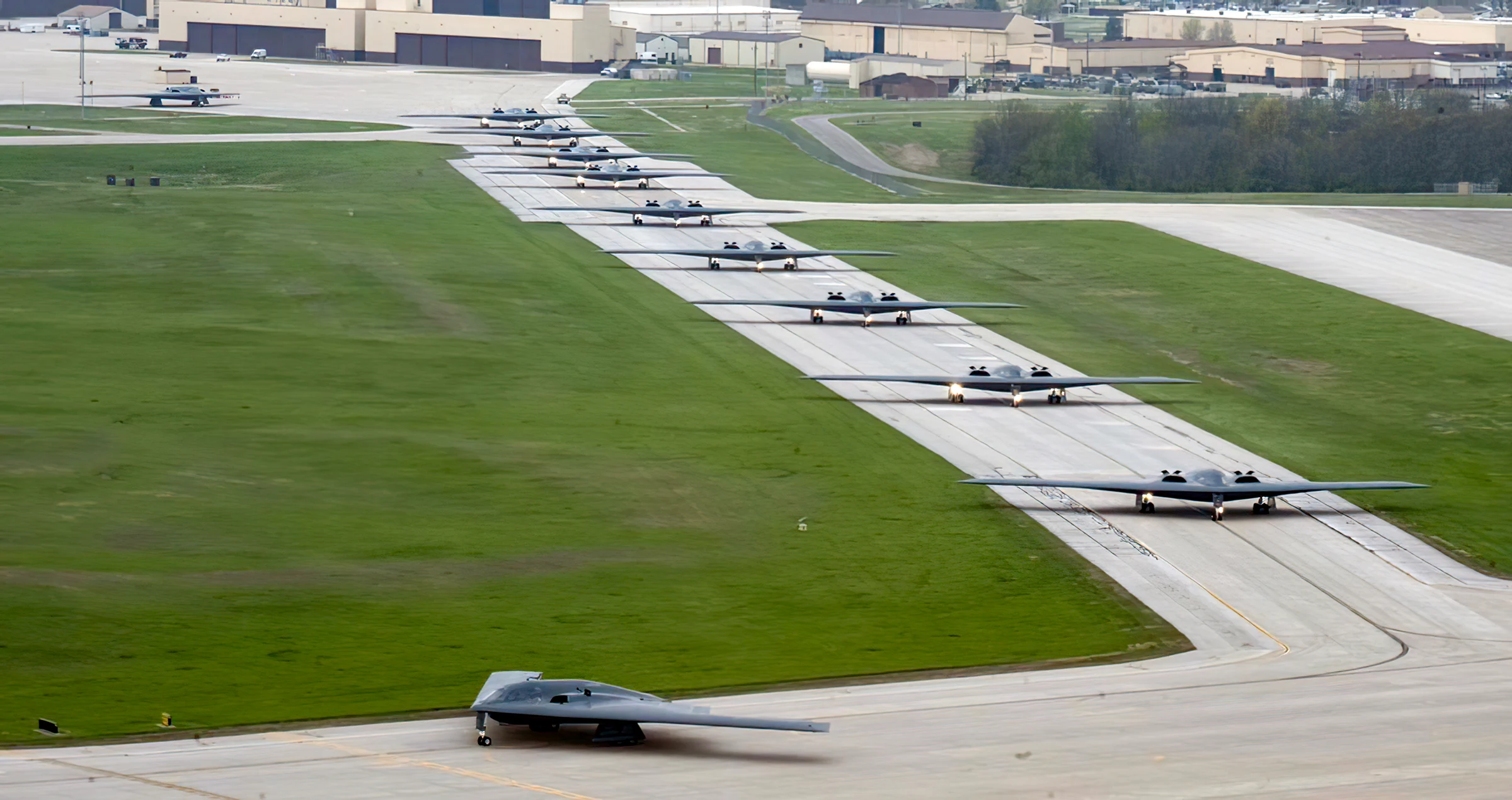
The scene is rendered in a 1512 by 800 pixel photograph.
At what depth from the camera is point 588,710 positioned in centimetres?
3891

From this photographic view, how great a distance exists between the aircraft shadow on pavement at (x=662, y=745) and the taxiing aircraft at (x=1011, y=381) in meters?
38.2

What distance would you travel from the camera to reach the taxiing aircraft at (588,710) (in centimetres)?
3853

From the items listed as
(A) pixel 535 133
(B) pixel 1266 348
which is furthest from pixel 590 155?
(B) pixel 1266 348

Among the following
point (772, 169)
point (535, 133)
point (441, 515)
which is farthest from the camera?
point (535, 133)

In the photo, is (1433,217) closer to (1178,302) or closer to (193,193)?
(1178,302)

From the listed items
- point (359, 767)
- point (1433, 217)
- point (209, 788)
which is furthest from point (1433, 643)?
point (1433, 217)

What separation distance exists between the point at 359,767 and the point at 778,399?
43469mm

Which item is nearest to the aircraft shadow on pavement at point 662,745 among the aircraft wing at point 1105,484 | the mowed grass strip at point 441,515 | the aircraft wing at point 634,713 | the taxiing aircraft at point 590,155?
the aircraft wing at point 634,713

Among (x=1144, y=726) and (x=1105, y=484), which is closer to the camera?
(x=1144, y=726)

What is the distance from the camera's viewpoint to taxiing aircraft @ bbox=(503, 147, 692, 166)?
168m

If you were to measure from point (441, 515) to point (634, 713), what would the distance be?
22203 millimetres

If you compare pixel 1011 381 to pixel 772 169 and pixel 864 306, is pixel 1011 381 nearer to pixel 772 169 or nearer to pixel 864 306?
pixel 864 306

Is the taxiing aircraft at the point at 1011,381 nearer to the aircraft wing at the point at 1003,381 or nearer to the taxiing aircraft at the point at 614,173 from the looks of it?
the aircraft wing at the point at 1003,381

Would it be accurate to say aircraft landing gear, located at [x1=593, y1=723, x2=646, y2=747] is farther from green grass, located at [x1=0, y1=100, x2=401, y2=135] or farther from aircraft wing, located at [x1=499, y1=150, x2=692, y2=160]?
green grass, located at [x1=0, y1=100, x2=401, y2=135]
